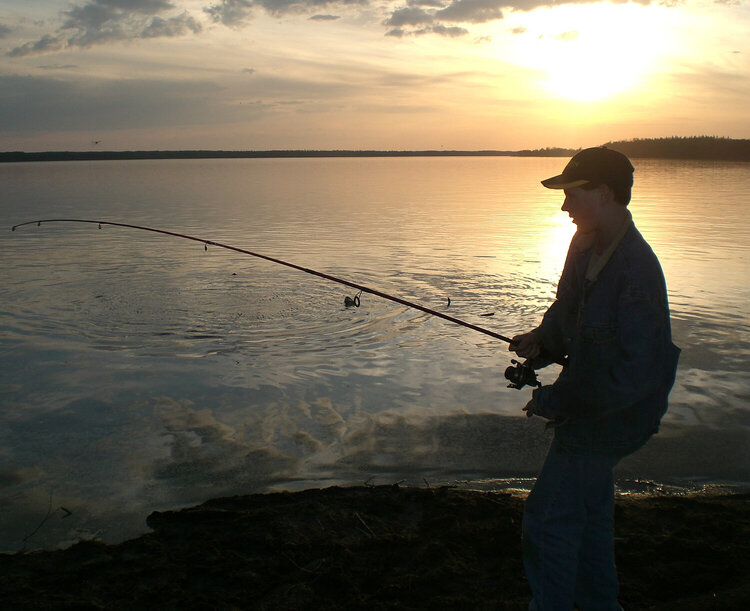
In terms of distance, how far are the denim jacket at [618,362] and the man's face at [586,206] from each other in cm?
12

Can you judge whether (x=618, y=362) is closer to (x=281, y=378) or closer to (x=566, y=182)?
(x=566, y=182)

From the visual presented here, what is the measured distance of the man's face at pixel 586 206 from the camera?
2.62 metres

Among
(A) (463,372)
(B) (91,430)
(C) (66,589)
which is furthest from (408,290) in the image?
(C) (66,589)

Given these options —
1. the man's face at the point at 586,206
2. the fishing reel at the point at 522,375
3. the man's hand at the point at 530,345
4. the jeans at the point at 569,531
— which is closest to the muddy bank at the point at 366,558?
the jeans at the point at 569,531

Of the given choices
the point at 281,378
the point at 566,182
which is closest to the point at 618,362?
the point at 566,182

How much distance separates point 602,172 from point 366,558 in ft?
7.14

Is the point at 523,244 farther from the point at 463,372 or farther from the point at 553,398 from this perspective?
the point at 553,398

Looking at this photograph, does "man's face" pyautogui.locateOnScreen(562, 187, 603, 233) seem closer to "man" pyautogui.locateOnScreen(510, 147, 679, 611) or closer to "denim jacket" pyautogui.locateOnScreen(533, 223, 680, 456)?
"man" pyautogui.locateOnScreen(510, 147, 679, 611)

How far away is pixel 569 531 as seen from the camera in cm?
262

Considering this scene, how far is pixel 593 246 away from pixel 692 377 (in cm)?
428

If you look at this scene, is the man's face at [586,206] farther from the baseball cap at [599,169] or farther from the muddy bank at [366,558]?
the muddy bank at [366,558]

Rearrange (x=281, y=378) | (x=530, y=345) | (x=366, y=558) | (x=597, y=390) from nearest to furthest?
(x=597, y=390) < (x=530, y=345) < (x=366, y=558) < (x=281, y=378)

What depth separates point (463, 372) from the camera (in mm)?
6648

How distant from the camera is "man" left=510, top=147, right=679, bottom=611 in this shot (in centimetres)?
244
